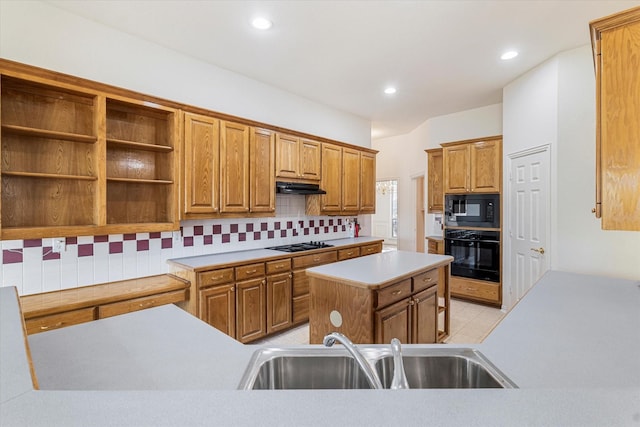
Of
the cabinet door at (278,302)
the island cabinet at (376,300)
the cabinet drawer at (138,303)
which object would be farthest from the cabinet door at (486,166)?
the cabinet drawer at (138,303)

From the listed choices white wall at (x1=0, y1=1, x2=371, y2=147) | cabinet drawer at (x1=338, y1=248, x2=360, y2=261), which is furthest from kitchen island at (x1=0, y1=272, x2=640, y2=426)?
cabinet drawer at (x1=338, y1=248, x2=360, y2=261)

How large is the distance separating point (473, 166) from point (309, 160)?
2329 mm

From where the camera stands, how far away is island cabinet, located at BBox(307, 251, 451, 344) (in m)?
2.20

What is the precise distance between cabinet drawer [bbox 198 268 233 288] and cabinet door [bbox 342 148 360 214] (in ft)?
6.92

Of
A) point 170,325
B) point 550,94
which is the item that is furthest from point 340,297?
point 550,94

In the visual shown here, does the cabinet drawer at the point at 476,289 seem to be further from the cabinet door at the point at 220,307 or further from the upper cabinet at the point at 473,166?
the cabinet door at the point at 220,307

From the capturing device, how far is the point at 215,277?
114 inches

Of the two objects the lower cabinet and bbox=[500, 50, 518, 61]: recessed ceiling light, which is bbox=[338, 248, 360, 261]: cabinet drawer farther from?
bbox=[500, 50, 518, 61]: recessed ceiling light

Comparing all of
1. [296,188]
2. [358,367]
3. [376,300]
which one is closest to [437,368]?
[358,367]

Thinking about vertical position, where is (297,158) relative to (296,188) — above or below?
above

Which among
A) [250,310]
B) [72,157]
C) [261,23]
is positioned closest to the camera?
[72,157]

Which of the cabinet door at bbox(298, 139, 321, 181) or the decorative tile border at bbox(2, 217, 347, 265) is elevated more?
the cabinet door at bbox(298, 139, 321, 181)

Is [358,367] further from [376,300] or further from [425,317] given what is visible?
[425,317]

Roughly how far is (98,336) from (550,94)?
4.22m
